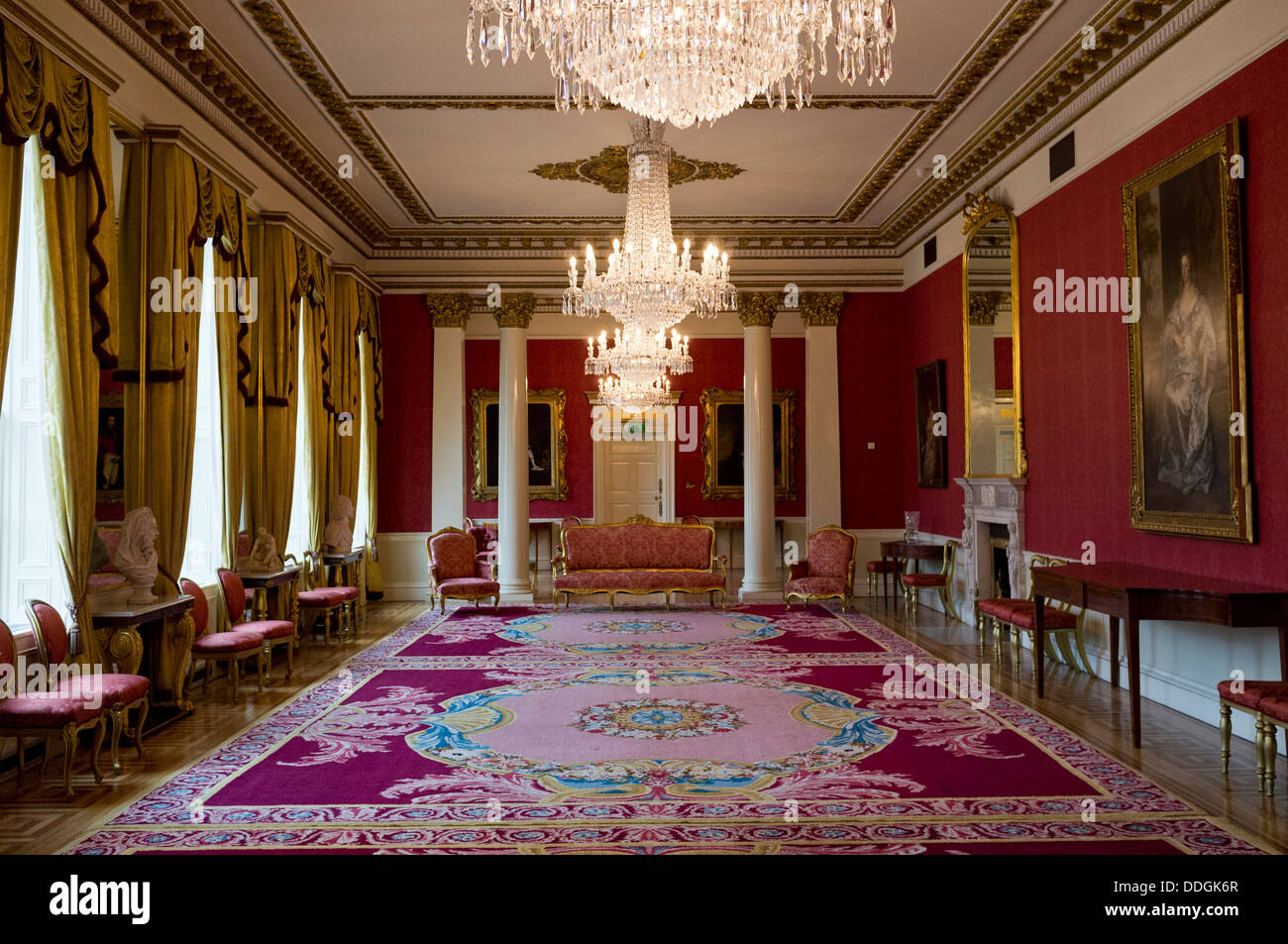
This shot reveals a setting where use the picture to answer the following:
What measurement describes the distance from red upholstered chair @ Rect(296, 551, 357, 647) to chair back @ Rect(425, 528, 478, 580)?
143cm

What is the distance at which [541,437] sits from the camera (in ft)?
48.9

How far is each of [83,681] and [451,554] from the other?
6.30m

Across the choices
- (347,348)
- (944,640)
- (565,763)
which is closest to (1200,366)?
(944,640)

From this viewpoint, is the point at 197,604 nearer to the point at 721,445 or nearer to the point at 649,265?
the point at 649,265

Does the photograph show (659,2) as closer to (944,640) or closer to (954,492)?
(944,640)

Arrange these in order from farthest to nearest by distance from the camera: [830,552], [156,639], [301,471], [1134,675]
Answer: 1. [830,552]
2. [301,471]
3. [156,639]
4. [1134,675]

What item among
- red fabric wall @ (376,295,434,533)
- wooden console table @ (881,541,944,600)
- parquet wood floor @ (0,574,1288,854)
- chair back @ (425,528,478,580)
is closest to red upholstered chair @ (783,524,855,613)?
wooden console table @ (881,541,944,600)

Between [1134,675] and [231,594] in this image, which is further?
[231,594]

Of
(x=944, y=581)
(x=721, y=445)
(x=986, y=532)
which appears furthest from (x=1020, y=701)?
(x=721, y=445)

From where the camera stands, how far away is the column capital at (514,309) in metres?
12.3

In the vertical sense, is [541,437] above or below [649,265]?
below

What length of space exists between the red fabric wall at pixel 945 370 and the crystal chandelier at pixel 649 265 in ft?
11.0

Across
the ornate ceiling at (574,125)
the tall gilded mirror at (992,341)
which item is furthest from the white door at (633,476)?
the tall gilded mirror at (992,341)

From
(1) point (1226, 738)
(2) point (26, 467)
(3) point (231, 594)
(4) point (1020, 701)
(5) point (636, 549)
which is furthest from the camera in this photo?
(5) point (636, 549)
